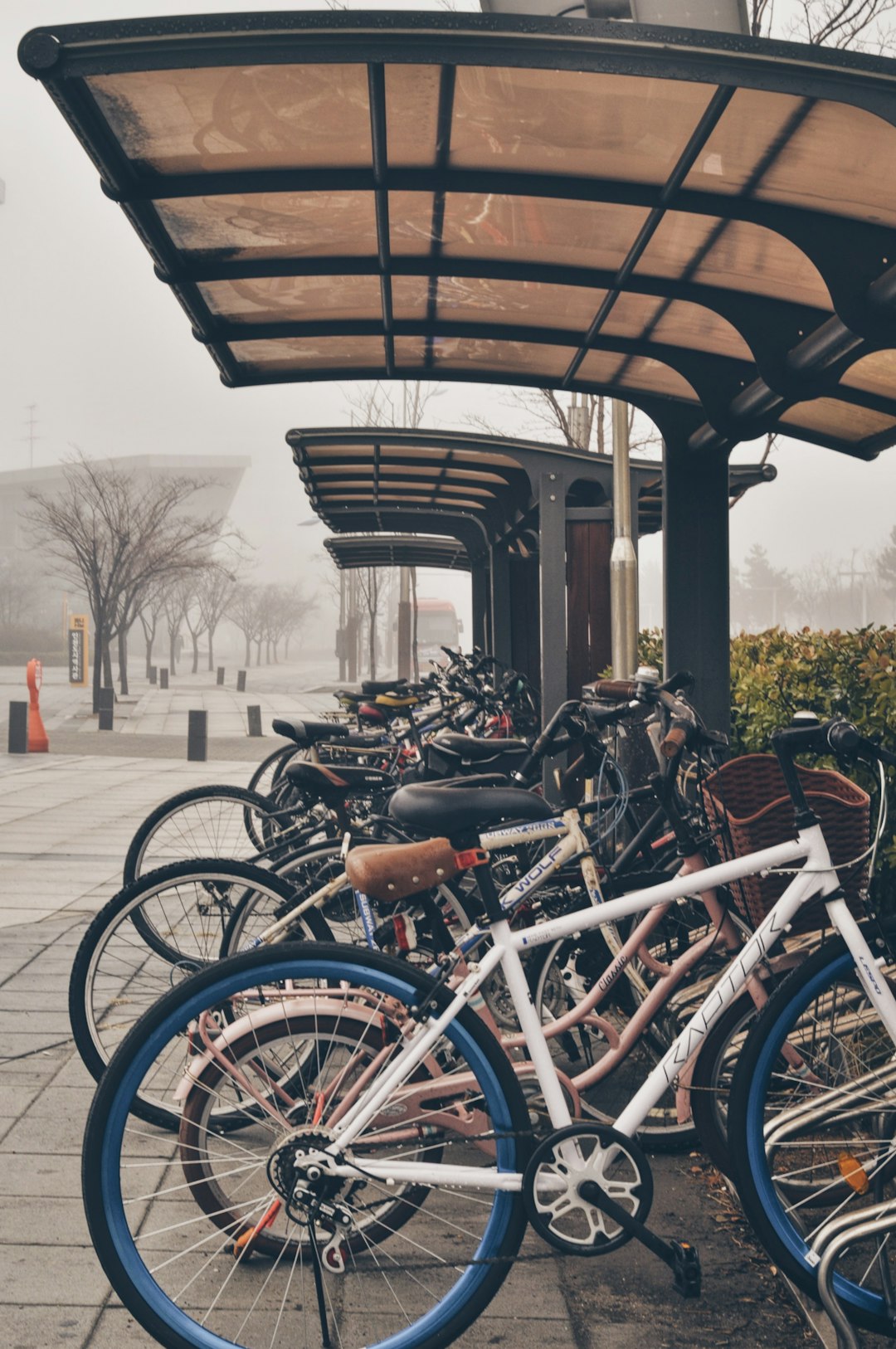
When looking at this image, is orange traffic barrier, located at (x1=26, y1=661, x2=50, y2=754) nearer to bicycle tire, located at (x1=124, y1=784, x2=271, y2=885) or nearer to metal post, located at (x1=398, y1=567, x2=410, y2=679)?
metal post, located at (x1=398, y1=567, x2=410, y2=679)

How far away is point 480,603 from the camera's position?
577 inches

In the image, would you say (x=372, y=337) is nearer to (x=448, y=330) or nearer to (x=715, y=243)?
(x=448, y=330)

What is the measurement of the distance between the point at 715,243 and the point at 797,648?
2.74m

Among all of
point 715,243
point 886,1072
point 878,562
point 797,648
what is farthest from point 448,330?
point 878,562

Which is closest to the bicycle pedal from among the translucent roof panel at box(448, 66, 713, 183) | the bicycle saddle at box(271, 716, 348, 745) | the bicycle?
the bicycle

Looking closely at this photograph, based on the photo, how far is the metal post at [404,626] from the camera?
30.3 m

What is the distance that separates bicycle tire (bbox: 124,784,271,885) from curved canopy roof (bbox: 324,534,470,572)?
799 centimetres

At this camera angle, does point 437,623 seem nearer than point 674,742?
No

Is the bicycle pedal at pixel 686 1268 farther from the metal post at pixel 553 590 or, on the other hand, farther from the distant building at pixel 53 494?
the distant building at pixel 53 494

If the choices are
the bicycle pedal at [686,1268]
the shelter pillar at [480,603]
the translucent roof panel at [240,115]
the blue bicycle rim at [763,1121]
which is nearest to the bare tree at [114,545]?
the shelter pillar at [480,603]

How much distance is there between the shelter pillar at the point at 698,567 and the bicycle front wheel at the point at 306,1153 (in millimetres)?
3199

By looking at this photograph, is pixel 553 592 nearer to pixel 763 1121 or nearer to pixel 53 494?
pixel 763 1121

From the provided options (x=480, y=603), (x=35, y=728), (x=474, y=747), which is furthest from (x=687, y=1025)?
(x=35, y=728)

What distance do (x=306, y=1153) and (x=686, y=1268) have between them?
2.84ft
